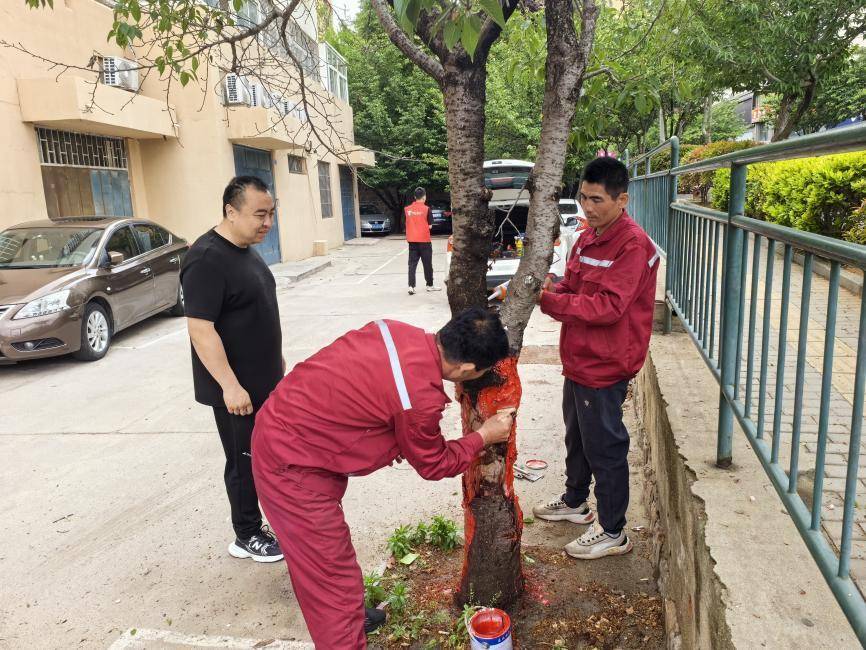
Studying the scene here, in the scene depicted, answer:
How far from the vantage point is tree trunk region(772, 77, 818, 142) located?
1311cm

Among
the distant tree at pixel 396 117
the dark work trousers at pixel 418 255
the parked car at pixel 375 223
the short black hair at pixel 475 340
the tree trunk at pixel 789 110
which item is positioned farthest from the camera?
the parked car at pixel 375 223

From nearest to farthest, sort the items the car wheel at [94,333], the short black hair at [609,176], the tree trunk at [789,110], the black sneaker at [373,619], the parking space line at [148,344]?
the black sneaker at [373,619]
the short black hair at [609,176]
the car wheel at [94,333]
the parking space line at [148,344]
the tree trunk at [789,110]

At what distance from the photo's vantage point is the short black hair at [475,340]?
82.0 inches

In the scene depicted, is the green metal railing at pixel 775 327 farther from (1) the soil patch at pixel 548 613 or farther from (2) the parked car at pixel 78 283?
(2) the parked car at pixel 78 283

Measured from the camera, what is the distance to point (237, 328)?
3.12 meters

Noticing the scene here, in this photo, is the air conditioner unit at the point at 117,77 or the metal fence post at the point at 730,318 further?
the air conditioner unit at the point at 117,77

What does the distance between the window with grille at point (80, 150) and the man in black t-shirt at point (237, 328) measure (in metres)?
8.89

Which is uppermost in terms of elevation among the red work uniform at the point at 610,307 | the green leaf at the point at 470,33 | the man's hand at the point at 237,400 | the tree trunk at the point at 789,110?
the tree trunk at the point at 789,110

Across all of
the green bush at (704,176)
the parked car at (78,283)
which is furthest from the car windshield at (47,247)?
the green bush at (704,176)

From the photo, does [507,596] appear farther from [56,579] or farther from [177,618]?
[56,579]

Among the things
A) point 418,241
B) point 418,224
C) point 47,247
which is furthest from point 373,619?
point 418,224

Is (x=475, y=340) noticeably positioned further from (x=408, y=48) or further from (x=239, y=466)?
(x=239, y=466)

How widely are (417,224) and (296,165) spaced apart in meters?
8.38

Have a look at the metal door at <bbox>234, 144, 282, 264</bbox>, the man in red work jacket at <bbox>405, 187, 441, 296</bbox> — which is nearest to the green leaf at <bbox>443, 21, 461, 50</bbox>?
the man in red work jacket at <bbox>405, 187, 441, 296</bbox>
